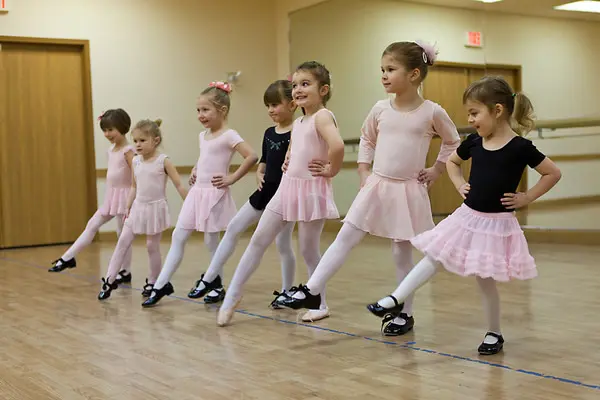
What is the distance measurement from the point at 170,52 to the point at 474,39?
323cm

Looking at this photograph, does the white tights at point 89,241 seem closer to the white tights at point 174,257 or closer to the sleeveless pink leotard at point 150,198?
the sleeveless pink leotard at point 150,198

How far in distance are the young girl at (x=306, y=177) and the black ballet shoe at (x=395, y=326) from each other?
0.43 meters

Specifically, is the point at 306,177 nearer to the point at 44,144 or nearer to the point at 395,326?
the point at 395,326

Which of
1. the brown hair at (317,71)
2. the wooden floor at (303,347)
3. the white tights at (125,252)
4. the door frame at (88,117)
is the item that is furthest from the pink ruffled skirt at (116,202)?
the door frame at (88,117)

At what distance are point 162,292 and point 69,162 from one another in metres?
4.54

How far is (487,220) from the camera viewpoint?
272cm

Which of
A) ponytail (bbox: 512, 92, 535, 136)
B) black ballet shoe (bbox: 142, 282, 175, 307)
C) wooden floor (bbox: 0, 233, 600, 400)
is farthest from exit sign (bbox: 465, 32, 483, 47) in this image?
ponytail (bbox: 512, 92, 535, 136)

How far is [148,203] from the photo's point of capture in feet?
14.5

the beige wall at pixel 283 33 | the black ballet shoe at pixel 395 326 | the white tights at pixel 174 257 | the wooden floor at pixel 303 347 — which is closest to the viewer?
the wooden floor at pixel 303 347

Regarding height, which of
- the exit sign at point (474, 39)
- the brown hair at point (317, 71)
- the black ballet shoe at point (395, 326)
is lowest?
the black ballet shoe at point (395, 326)

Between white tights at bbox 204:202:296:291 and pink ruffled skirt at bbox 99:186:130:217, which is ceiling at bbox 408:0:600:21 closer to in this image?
white tights at bbox 204:202:296:291

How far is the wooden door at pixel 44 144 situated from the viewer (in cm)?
786

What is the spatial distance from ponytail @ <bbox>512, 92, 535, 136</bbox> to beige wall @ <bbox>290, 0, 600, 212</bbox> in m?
3.68

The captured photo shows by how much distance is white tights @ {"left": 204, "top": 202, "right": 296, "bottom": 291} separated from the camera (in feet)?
12.5
